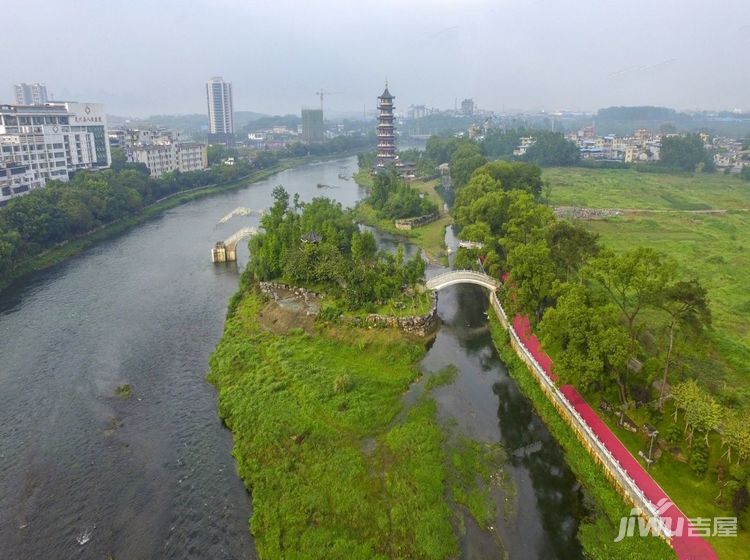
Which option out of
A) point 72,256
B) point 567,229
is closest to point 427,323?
point 567,229

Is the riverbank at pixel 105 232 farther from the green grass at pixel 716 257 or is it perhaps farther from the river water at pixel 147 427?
the green grass at pixel 716 257

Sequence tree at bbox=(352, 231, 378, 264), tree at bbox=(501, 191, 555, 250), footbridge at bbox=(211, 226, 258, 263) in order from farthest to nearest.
A: footbridge at bbox=(211, 226, 258, 263) < tree at bbox=(352, 231, 378, 264) < tree at bbox=(501, 191, 555, 250)

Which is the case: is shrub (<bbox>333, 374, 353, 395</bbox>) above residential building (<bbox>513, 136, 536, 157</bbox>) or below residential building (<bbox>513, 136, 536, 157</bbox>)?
below

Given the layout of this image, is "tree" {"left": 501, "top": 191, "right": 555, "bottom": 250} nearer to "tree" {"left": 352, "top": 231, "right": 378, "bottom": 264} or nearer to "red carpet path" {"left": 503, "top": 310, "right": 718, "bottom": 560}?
"tree" {"left": 352, "top": 231, "right": 378, "bottom": 264}

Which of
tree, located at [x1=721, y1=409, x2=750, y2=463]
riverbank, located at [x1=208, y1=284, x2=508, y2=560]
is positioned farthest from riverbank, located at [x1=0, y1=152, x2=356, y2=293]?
tree, located at [x1=721, y1=409, x2=750, y2=463]

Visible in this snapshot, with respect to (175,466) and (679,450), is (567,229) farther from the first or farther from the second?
(175,466)

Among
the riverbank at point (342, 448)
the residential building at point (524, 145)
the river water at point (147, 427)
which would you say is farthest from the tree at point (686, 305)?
the residential building at point (524, 145)
